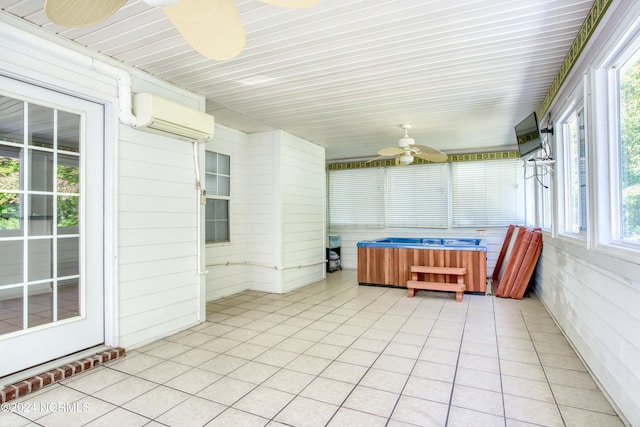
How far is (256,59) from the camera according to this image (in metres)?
3.31

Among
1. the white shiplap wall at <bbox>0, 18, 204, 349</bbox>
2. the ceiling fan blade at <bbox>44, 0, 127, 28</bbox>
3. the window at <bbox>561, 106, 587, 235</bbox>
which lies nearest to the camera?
the ceiling fan blade at <bbox>44, 0, 127, 28</bbox>

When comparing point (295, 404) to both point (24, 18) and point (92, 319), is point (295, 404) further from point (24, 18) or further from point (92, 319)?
point (24, 18)

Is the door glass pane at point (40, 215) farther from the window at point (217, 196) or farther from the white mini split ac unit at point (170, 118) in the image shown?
the window at point (217, 196)

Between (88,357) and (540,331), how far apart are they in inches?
175

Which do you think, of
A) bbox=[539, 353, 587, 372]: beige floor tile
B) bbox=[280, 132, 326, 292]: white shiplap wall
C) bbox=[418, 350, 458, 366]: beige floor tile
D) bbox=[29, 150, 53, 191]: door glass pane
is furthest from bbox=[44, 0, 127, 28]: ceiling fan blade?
bbox=[280, 132, 326, 292]: white shiplap wall

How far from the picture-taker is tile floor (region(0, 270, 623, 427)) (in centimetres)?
226

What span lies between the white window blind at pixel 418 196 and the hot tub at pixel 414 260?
3.62ft

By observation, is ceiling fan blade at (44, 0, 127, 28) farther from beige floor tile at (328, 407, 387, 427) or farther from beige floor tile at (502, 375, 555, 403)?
beige floor tile at (502, 375, 555, 403)

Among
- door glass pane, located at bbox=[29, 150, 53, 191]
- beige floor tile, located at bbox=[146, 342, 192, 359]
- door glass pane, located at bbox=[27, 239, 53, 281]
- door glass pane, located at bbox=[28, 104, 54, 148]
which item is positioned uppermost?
door glass pane, located at bbox=[28, 104, 54, 148]

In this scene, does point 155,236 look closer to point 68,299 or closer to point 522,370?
point 68,299

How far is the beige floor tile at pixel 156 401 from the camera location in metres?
2.32

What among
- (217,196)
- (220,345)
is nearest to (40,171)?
(220,345)

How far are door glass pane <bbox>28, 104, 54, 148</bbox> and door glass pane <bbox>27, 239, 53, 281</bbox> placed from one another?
79cm

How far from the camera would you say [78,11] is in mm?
1643
